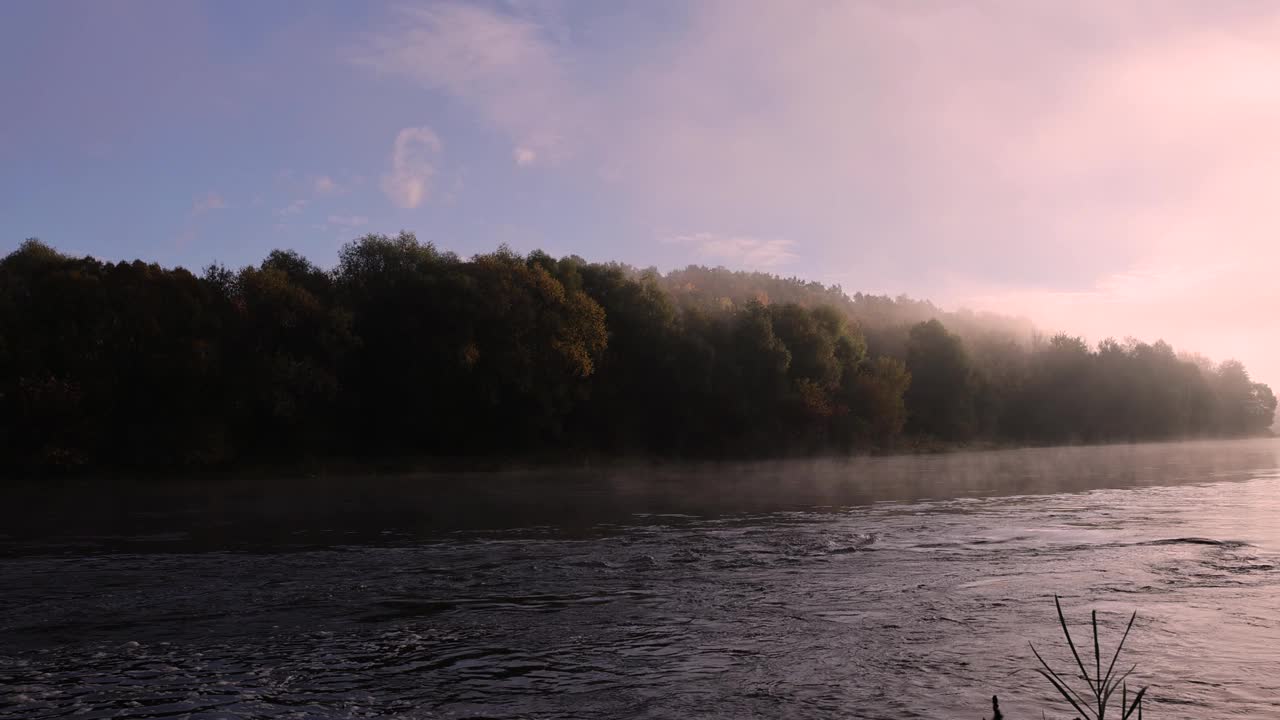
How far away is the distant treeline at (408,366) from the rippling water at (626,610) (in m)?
28.5

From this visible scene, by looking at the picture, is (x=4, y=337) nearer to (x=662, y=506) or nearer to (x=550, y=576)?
(x=662, y=506)

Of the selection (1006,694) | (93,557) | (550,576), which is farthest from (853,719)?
(93,557)

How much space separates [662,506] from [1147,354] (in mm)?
139675

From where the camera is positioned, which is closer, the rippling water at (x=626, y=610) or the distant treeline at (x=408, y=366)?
the rippling water at (x=626, y=610)

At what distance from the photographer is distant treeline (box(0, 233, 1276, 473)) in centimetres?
5597

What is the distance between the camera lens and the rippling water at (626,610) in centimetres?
986

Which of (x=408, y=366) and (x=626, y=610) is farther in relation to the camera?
(x=408, y=366)

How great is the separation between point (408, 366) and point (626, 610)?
5605 centimetres

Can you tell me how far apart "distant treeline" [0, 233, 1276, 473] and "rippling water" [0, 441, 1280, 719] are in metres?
28.5

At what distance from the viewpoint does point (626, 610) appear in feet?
46.9

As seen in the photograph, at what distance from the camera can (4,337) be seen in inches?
2138

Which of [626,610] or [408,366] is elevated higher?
[408,366]

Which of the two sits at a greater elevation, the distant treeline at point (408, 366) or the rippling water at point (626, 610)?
the distant treeline at point (408, 366)

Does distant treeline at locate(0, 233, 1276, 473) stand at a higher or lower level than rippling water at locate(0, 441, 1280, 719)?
higher
